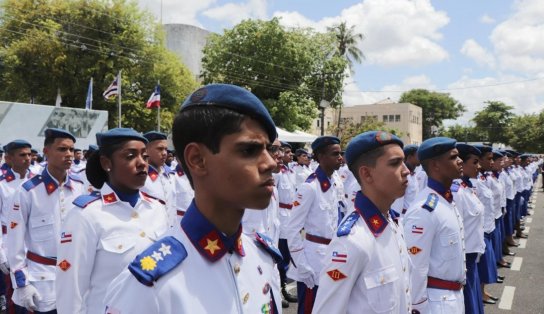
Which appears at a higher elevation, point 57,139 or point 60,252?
point 57,139

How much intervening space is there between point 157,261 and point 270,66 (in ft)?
101

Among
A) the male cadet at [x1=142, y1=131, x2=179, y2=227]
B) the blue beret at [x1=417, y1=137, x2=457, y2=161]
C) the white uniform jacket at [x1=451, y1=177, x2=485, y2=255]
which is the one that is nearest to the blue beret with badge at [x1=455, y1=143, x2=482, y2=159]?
the white uniform jacket at [x1=451, y1=177, x2=485, y2=255]

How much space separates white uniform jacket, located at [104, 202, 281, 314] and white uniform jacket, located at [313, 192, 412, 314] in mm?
1028

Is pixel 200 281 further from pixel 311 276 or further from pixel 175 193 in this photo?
pixel 175 193

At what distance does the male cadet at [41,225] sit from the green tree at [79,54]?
2716 centimetres

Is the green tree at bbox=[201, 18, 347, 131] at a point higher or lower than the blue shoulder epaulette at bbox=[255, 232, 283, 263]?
higher

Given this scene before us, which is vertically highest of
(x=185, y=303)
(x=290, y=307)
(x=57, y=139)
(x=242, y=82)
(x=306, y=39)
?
(x=306, y=39)

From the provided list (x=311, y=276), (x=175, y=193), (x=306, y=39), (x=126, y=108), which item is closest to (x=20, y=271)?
(x=311, y=276)

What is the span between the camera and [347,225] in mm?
2854

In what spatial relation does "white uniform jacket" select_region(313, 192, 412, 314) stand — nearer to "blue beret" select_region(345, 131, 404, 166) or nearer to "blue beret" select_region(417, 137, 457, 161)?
"blue beret" select_region(345, 131, 404, 166)

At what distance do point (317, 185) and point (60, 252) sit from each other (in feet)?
11.5

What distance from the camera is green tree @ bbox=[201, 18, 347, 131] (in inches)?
1237

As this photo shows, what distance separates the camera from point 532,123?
191ft

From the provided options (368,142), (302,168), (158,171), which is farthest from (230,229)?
(302,168)
